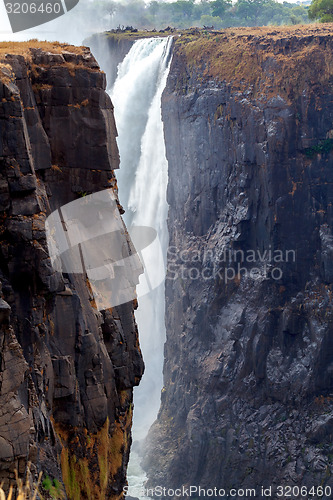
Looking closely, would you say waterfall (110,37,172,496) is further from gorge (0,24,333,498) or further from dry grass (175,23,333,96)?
dry grass (175,23,333,96)

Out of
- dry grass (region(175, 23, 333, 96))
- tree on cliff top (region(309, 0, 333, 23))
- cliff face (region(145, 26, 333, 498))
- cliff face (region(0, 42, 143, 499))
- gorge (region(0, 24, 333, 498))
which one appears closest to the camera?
cliff face (region(0, 42, 143, 499))

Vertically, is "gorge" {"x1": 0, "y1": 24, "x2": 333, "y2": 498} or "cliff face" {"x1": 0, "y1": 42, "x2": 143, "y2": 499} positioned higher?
"cliff face" {"x1": 0, "y1": 42, "x2": 143, "y2": 499}

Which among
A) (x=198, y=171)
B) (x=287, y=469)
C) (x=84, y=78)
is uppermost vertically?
(x=84, y=78)

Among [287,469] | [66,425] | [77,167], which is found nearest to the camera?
[66,425]

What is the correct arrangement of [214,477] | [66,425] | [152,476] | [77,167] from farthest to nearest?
[152,476] < [214,477] < [77,167] < [66,425]

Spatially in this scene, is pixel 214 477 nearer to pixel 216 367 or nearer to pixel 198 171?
pixel 216 367

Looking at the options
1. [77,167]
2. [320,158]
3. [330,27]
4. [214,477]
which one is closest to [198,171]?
[320,158]

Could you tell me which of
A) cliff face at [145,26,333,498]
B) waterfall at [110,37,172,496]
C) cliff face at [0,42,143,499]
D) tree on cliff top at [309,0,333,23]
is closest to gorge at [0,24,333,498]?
cliff face at [145,26,333,498]

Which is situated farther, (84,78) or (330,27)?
(330,27)
